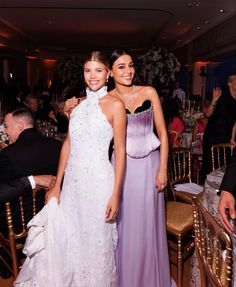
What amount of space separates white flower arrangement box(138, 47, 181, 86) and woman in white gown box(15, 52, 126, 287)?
3.68 meters

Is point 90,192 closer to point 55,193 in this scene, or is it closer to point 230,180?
point 55,193

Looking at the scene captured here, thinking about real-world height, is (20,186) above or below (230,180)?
below

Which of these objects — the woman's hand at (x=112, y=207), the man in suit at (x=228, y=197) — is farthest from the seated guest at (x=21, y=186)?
the man in suit at (x=228, y=197)

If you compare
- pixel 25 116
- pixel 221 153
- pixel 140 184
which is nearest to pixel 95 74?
pixel 140 184

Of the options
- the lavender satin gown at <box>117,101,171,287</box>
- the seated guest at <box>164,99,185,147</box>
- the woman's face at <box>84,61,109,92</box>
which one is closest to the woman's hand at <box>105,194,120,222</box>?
the lavender satin gown at <box>117,101,171,287</box>

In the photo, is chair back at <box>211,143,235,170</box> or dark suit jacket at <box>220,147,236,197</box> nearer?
dark suit jacket at <box>220,147,236,197</box>

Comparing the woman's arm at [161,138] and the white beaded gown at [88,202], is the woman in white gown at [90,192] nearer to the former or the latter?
the white beaded gown at [88,202]

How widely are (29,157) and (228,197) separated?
1134 mm

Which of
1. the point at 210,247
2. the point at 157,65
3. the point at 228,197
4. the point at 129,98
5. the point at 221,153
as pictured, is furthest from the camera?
the point at 157,65

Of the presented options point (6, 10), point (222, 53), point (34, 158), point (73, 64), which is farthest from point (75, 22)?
point (34, 158)

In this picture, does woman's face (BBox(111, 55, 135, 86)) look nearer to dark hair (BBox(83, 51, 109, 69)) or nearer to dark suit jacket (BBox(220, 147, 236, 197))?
dark hair (BBox(83, 51, 109, 69))

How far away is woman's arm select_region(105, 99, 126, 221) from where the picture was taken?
65.6 inches

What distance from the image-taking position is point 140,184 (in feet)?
6.59

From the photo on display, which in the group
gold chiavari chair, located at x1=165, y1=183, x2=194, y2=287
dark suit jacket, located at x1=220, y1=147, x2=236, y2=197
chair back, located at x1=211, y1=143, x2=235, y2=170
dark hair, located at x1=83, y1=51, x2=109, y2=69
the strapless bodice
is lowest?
gold chiavari chair, located at x1=165, y1=183, x2=194, y2=287
